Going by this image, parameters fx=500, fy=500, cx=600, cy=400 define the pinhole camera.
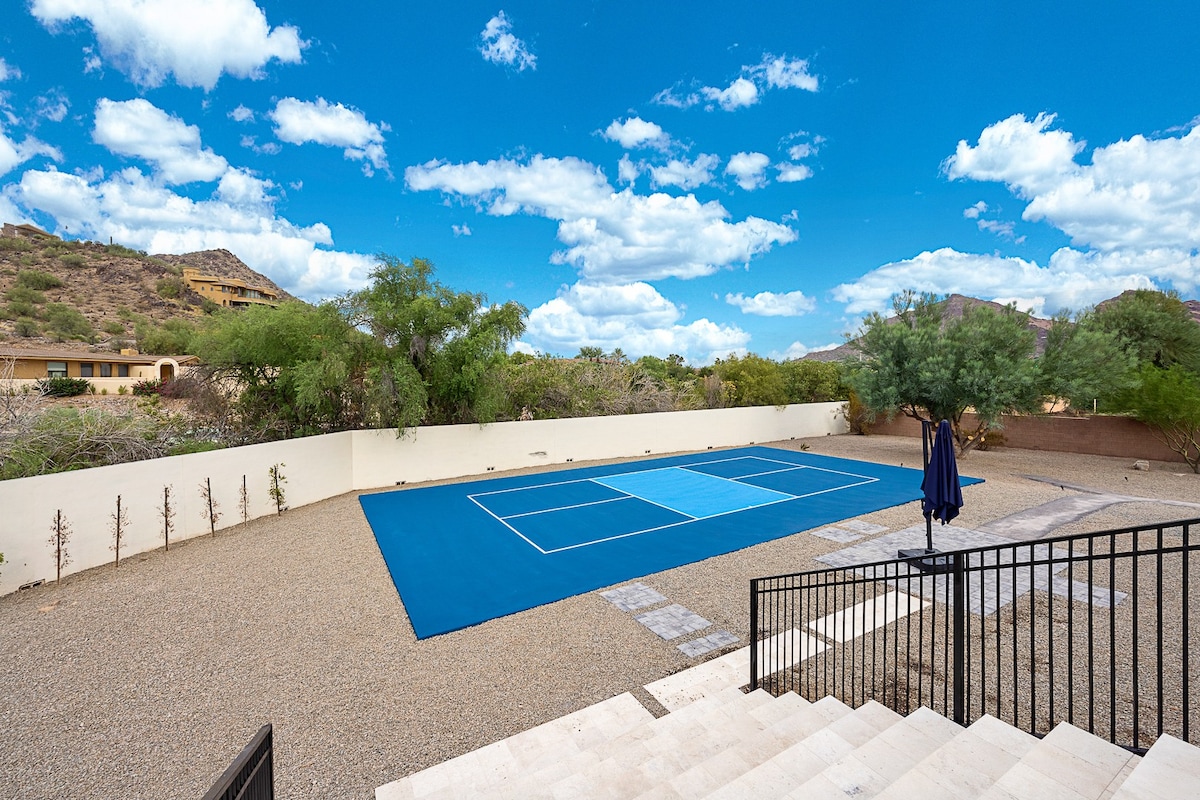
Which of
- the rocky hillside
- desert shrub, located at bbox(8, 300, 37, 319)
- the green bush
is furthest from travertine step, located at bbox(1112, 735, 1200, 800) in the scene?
desert shrub, located at bbox(8, 300, 37, 319)

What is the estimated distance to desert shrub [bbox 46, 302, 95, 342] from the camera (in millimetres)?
31438

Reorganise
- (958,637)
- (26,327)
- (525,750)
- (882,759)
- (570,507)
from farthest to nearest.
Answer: (26,327) < (570,507) < (525,750) < (958,637) < (882,759)

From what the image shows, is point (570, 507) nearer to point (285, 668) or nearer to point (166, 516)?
point (285, 668)

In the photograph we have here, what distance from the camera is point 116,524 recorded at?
7586 millimetres

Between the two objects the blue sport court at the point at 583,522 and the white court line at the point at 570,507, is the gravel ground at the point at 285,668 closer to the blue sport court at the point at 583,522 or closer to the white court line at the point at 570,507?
the blue sport court at the point at 583,522

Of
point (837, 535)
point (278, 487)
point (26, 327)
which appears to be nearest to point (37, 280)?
point (26, 327)

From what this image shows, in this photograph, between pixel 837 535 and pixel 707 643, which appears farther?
pixel 837 535

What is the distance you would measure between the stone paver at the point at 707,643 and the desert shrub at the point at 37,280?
51.7 m

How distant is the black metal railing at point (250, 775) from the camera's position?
1.41m

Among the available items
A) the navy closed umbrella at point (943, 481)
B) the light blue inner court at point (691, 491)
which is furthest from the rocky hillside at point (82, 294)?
the navy closed umbrella at point (943, 481)

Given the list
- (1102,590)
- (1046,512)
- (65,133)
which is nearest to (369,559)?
(1102,590)

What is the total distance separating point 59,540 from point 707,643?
28.6ft

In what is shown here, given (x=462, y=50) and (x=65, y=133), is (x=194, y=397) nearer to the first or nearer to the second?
(x=462, y=50)

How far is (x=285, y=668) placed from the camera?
4734 millimetres
